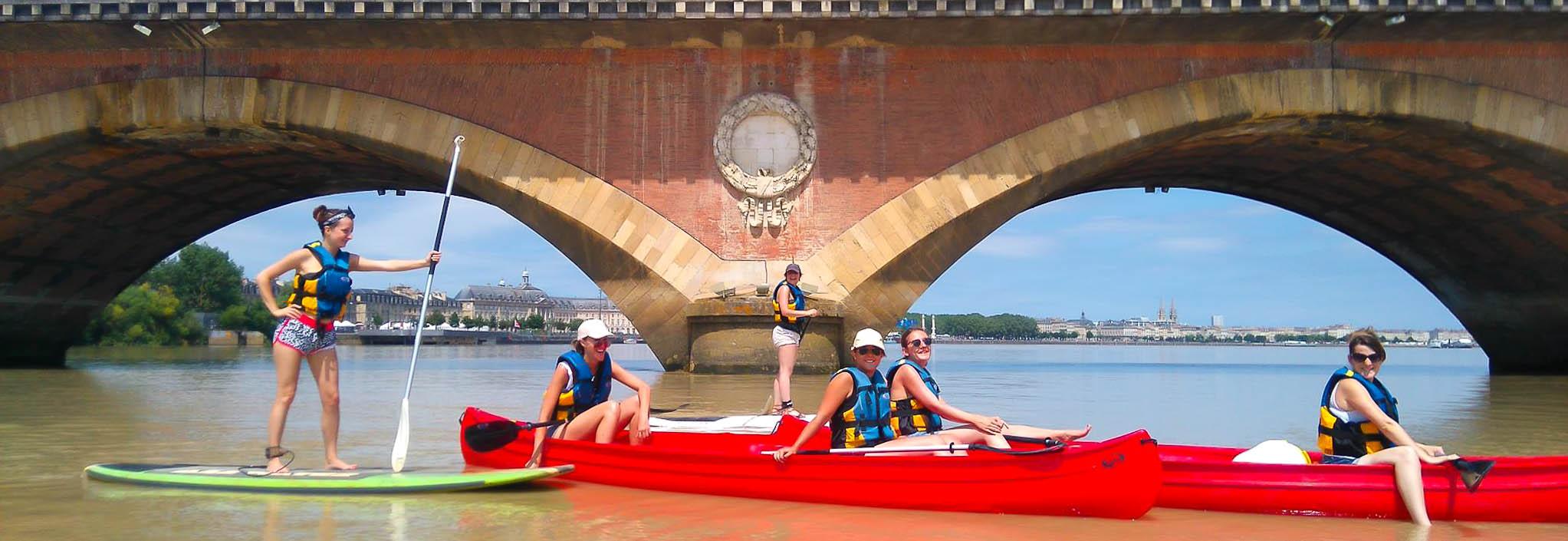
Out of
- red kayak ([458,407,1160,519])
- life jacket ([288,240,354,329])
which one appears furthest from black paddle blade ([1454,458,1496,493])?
life jacket ([288,240,354,329])

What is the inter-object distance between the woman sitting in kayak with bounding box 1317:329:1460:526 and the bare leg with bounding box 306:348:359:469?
248 inches

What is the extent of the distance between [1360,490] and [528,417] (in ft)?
27.7

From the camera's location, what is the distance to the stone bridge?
22.0m

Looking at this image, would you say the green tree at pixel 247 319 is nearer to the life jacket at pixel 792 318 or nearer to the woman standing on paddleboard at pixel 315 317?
the life jacket at pixel 792 318

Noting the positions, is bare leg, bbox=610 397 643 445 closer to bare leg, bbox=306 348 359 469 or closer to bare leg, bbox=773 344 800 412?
bare leg, bbox=306 348 359 469

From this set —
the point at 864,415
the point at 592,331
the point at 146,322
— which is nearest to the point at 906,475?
the point at 864,415

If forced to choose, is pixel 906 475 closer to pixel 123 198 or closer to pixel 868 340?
pixel 868 340

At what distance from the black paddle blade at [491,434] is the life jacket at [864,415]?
235 centimetres

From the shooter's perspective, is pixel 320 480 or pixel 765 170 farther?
pixel 765 170

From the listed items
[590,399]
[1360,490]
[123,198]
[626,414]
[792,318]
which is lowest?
[1360,490]

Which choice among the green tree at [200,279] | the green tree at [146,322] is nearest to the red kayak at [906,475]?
the green tree at [146,322]

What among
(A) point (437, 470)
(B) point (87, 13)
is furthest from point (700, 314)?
(A) point (437, 470)

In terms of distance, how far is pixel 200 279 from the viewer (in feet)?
262

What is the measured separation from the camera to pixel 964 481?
24.6 feet
